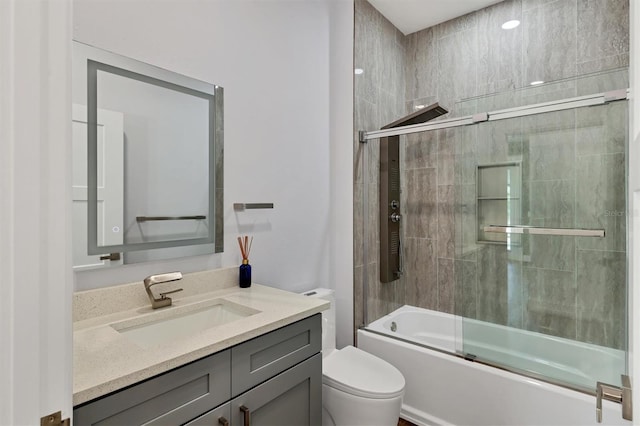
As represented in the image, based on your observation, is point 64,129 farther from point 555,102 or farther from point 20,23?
point 555,102

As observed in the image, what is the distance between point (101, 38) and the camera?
1319mm

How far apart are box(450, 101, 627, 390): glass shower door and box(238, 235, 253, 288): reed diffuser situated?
4.01 feet

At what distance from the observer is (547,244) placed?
1.75 m

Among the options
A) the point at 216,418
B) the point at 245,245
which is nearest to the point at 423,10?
the point at 245,245

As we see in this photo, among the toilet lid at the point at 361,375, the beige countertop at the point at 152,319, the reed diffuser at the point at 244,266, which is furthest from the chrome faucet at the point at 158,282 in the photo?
the toilet lid at the point at 361,375

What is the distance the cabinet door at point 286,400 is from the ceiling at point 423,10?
97.6 inches

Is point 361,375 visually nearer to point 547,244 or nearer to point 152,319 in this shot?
point 152,319

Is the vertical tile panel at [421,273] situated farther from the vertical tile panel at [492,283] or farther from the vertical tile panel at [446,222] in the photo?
the vertical tile panel at [492,283]

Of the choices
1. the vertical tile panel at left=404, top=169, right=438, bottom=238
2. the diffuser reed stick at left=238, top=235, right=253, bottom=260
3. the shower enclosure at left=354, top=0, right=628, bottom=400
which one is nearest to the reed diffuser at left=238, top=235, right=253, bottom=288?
the diffuser reed stick at left=238, top=235, right=253, bottom=260

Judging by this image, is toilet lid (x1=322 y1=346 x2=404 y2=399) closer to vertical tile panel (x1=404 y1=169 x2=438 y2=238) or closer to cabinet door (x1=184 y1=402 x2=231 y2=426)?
cabinet door (x1=184 y1=402 x2=231 y2=426)

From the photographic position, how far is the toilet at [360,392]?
1.53 m

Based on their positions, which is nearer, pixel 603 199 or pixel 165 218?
pixel 165 218

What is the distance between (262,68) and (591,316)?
2.18 metres

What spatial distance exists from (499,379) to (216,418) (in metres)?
1.43
